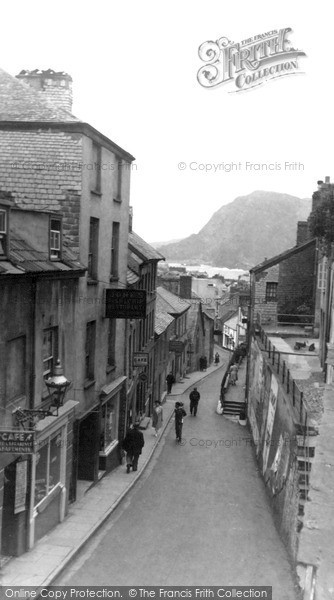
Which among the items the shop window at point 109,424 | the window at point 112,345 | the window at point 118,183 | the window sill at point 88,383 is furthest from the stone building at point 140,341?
the window sill at point 88,383

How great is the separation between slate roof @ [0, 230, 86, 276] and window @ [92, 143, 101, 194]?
11.4ft

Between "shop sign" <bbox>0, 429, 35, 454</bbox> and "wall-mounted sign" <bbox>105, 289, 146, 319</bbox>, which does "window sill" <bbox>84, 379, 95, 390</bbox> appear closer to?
"wall-mounted sign" <bbox>105, 289, 146, 319</bbox>

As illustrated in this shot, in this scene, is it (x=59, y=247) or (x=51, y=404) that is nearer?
(x=51, y=404)

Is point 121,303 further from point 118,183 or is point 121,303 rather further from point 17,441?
point 17,441

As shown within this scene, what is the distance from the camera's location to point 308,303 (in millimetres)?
34438

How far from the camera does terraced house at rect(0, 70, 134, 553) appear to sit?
13.7m

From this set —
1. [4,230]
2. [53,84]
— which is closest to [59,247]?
[4,230]

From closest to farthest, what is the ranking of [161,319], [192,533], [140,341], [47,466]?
[47,466] → [192,533] → [140,341] → [161,319]

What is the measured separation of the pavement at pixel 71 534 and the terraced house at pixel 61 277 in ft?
1.06

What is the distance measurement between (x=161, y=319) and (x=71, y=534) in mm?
26699

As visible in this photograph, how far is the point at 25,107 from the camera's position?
1822 cm

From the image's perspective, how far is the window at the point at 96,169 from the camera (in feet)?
61.8

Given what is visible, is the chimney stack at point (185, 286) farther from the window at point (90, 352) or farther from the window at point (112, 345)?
the window at point (90, 352)

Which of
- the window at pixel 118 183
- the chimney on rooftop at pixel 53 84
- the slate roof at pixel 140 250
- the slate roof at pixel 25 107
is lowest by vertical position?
the slate roof at pixel 140 250
